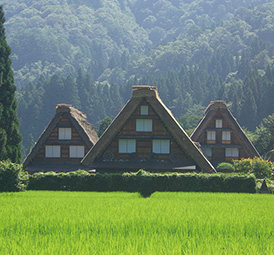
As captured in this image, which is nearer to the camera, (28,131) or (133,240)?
(133,240)

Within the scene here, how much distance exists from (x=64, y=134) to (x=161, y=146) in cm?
1121

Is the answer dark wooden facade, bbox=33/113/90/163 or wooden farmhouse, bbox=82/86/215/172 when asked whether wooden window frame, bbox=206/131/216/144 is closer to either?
dark wooden facade, bbox=33/113/90/163

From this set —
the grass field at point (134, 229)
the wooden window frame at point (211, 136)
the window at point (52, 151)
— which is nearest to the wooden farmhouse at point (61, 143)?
the window at point (52, 151)

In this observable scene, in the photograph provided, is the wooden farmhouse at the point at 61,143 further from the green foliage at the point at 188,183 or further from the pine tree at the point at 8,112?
the green foliage at the point at 188,183

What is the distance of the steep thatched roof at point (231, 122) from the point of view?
166 ft

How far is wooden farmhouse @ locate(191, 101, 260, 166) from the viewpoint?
170 ft

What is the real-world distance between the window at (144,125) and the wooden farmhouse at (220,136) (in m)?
18.8

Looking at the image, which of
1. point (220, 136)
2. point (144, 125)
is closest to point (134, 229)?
point (144, 125)

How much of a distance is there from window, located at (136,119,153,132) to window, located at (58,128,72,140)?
32.6ft

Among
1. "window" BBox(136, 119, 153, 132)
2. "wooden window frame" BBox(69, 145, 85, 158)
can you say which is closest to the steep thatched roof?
"wooden window frame" BBox(69, 145, 85, 158)

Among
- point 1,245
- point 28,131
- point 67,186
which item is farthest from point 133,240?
point 28,131

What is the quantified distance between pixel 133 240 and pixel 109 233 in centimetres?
129

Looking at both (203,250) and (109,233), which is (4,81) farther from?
(203,250)

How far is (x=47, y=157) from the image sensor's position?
42.4 m
